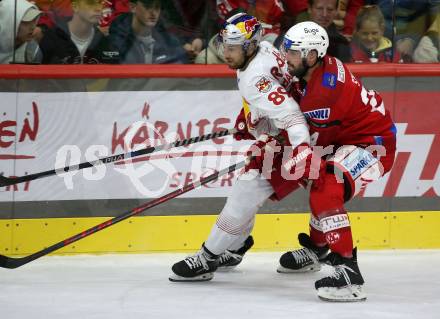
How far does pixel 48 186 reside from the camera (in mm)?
5781

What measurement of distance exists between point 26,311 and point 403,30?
2720mm

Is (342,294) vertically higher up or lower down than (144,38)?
lower down

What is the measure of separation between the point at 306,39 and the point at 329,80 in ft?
0.69

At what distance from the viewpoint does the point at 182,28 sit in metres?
5.93

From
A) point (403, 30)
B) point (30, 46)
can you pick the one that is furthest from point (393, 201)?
point (30, 46)

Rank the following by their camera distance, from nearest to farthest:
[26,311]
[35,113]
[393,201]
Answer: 1. [26,311]
2. [35,113]
3. [393,201]

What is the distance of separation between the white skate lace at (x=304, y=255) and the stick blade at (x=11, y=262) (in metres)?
1.38

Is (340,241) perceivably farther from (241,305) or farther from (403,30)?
(403,30)

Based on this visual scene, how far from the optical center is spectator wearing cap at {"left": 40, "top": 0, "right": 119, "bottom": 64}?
5781 millimetres

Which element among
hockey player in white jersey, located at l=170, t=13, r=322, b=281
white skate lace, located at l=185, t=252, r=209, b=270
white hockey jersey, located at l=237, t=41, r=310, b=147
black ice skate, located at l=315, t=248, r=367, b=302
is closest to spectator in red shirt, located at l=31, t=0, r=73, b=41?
hockey player in white jersey, located at l=170, t=13, r=322, b=281

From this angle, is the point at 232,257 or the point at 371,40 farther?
the point at 371,40

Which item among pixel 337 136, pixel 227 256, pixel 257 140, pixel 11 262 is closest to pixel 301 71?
pixel 337 136

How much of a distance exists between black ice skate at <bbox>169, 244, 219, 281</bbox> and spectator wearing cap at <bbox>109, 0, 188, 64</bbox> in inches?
45.7

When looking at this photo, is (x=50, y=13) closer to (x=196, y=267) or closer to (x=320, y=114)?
(x=196, y=267)
